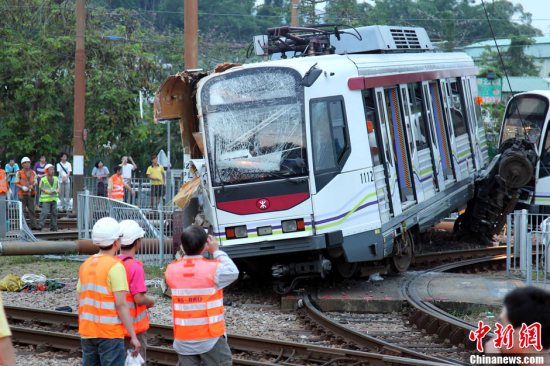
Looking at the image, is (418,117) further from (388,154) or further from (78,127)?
(78,127)

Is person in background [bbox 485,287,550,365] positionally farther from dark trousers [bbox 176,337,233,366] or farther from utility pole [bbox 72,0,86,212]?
utility pole [bbox 72,0,86,212]

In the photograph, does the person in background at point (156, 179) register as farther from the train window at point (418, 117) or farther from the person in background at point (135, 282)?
the person in background at point (135, 282)

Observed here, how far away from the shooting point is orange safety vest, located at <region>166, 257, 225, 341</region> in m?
7.39

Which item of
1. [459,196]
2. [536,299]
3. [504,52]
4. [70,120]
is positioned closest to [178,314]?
[536,299]

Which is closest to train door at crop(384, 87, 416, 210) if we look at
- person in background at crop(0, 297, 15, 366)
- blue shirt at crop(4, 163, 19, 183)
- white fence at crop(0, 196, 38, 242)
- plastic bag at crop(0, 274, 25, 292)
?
plastic bag at crop(0, 274, 25, 292)

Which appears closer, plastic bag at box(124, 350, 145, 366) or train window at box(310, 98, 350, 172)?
plastic bag at box(124, 350, 145, 366)

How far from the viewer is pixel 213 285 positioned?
744 centimetres

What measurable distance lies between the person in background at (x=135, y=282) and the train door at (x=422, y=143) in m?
9.24

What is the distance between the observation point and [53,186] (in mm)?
23500

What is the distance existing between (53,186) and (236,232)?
10127 millimetres

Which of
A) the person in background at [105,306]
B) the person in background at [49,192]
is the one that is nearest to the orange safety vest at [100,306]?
the person in background at [105,306]

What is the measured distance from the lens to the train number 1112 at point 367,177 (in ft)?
47.3

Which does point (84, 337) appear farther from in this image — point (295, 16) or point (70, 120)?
point (70, 120)

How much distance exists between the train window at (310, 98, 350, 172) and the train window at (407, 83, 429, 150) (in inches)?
95.8
